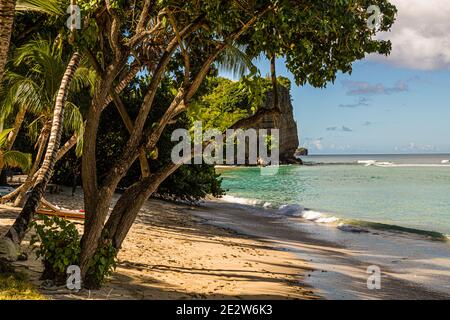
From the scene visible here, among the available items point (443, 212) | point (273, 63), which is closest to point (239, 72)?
point (273, 63)

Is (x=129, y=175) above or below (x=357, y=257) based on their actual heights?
above

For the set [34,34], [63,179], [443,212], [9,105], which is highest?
[34,34]

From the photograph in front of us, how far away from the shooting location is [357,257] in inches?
529

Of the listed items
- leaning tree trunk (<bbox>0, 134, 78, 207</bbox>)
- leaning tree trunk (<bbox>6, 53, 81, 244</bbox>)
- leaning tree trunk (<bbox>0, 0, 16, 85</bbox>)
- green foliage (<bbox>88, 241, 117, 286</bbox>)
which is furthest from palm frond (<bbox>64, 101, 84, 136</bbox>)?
leaning tree trunk (<bbox>0, 0, 16, 85</bbox>)

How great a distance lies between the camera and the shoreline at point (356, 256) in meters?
9.57

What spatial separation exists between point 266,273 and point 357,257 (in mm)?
4725

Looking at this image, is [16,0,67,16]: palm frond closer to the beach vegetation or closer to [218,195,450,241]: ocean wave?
the beach vegetation

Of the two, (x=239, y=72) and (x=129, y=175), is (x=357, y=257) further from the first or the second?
(x=129, y=175)

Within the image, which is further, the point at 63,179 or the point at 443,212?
the point at 443,212

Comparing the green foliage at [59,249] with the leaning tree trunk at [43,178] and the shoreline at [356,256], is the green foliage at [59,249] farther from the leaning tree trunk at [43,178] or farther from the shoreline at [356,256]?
the shoreline at [356,256]

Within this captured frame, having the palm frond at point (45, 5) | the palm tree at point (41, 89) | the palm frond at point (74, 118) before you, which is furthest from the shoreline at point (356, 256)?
the palm tree at point (41, 89)

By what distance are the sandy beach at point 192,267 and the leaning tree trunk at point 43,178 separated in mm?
712

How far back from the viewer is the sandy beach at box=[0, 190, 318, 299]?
7.21 metres
